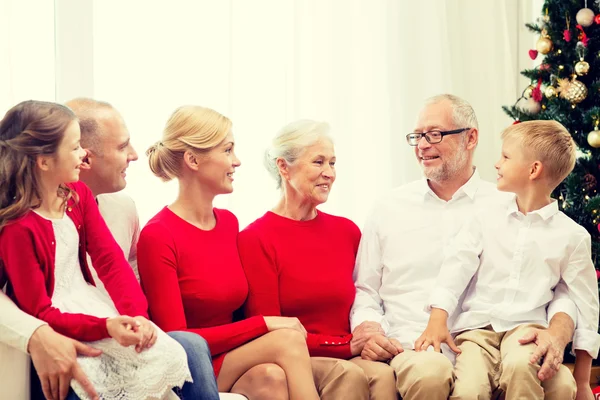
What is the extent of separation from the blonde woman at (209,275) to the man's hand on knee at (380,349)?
257mm

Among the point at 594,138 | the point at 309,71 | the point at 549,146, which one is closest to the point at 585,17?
the point at 594,138

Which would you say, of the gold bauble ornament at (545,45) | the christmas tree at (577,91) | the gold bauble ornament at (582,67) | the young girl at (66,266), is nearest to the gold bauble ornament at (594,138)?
the christmas tree at (577,91)

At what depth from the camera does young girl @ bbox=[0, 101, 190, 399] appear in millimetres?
2020

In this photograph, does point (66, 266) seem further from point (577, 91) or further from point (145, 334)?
point (577, 91)

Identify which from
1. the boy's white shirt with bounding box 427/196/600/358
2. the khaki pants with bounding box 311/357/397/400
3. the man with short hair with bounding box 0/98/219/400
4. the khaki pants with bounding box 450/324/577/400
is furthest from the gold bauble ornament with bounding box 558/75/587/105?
the man with short hair with bounding box 0/98/219/400

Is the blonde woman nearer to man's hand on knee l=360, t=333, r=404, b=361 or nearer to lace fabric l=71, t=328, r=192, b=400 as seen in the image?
man's hand on knee l=360, t=333, r=404, b=361

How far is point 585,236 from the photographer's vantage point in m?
2.68

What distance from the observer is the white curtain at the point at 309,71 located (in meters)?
3.61

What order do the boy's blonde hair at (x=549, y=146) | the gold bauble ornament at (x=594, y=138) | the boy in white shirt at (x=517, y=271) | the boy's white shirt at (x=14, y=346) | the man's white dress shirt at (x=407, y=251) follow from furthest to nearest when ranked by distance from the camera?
the gold bauble ornament at (x=594, y=138) → the man's white dress shirt at (x=407, y=251) → the boy's blonde hair at (x=549, y=146) → the boy in white shirt at (x=517, y=271) → the boy's white shirt at (x=14, y=346)

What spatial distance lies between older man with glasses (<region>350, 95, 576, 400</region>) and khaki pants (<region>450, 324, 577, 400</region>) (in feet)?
0.40

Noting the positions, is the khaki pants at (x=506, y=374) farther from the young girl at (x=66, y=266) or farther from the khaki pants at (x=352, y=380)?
the young girl at (x=66, y=266)

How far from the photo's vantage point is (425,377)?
2453 millimetres

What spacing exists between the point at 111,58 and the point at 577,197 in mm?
2165

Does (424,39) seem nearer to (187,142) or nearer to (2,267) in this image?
(187,142)
